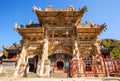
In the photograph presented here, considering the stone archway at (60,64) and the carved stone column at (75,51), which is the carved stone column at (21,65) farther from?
the stone archway at (60,64)

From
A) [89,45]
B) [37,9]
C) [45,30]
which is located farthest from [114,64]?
[37,9]

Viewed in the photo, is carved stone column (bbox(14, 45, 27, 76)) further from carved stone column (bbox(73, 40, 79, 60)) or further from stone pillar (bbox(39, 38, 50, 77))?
carved stone column (bbox(73, 40, 79, 60))

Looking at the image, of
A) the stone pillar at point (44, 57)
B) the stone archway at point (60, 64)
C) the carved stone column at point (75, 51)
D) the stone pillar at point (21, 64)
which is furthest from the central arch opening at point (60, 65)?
the stone pillar at point (21, 64)

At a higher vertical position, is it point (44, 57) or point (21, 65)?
Result: point (44, 57)

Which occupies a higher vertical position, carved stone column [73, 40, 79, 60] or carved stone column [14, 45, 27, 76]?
carved stone column [73, 40, 79, 60]

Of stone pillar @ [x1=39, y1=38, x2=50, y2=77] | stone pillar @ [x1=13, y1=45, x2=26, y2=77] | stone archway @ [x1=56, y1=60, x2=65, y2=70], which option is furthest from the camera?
stone archway @ [x1=56, y1=60, x2=65, y2=70]

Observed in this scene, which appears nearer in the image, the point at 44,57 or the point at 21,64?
the point at 44,57

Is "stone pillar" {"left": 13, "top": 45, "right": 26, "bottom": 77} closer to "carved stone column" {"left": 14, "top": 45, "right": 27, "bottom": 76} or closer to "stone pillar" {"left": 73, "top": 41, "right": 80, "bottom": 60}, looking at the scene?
"carved stone column" {"left": 14, "top": 45, "right": 27, "bottom": 76}

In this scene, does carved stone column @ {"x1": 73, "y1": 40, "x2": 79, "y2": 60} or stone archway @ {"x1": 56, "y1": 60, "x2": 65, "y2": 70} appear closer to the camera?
carved stone column @ {"x1": 73, "y1": 40, "x2": 79, "y2": 60}

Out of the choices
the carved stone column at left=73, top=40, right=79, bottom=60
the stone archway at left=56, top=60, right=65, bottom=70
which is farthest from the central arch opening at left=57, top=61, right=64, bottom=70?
the carved stone column at left=73, top=40, right=79, bottom=60

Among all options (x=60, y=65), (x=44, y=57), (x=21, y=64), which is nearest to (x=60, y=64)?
(x=60, y=65)

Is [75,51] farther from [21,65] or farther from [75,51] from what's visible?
[21,65]

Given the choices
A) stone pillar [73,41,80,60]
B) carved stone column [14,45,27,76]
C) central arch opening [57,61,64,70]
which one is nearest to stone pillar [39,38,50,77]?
carved stone column [14,45,27,76]

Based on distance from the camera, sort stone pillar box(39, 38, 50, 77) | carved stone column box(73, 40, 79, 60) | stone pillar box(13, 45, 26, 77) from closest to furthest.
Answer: stone pillar box(39, 38, 50, 77) → stone pillar box(13, 45, 26, 77) → carved stone column box(73, 40, 79, 60)
